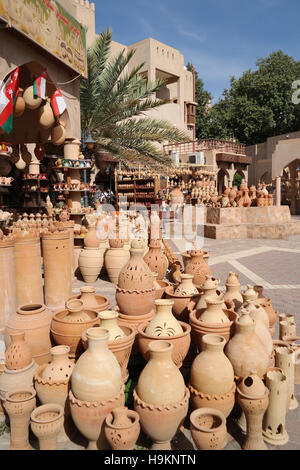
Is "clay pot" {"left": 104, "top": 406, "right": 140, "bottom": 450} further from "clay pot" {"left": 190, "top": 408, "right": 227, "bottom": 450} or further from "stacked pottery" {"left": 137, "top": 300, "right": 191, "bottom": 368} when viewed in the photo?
"stacked pottery" {"left": 137, "top": 300, "right": 191, "bottom": 368}

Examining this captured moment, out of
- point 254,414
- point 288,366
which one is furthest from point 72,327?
point 288,366

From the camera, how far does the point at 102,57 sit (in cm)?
1045

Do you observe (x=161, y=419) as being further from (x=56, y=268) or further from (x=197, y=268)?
(x=197, y=268)

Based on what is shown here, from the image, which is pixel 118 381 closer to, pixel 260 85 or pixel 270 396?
pixel 270 396

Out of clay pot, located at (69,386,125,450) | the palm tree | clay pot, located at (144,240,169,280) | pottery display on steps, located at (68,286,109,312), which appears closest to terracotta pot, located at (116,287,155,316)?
pottery display on steps, located at (68,286,109,312)

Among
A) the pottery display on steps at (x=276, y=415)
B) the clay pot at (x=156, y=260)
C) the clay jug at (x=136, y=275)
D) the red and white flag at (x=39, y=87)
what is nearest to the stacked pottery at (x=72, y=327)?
the clay jug at (x=136, y=275)

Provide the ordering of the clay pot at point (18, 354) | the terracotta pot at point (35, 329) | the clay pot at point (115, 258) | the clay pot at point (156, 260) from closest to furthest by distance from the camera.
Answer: the clay pot at point (18, 354) < the terracotta pot at point (35, 329) < the clay pot at point (156, 260) < the clay pot at point (115, 258)

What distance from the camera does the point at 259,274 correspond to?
7098 mm

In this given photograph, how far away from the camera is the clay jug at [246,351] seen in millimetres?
2590

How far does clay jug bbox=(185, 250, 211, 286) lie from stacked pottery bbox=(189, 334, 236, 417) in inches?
104

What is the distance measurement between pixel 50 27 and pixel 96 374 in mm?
6232

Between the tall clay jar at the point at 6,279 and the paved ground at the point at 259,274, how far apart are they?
1335 millimetres

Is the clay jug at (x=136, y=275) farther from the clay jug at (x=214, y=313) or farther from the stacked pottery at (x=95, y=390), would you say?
the stacked pottery at (x=95, y=390)
